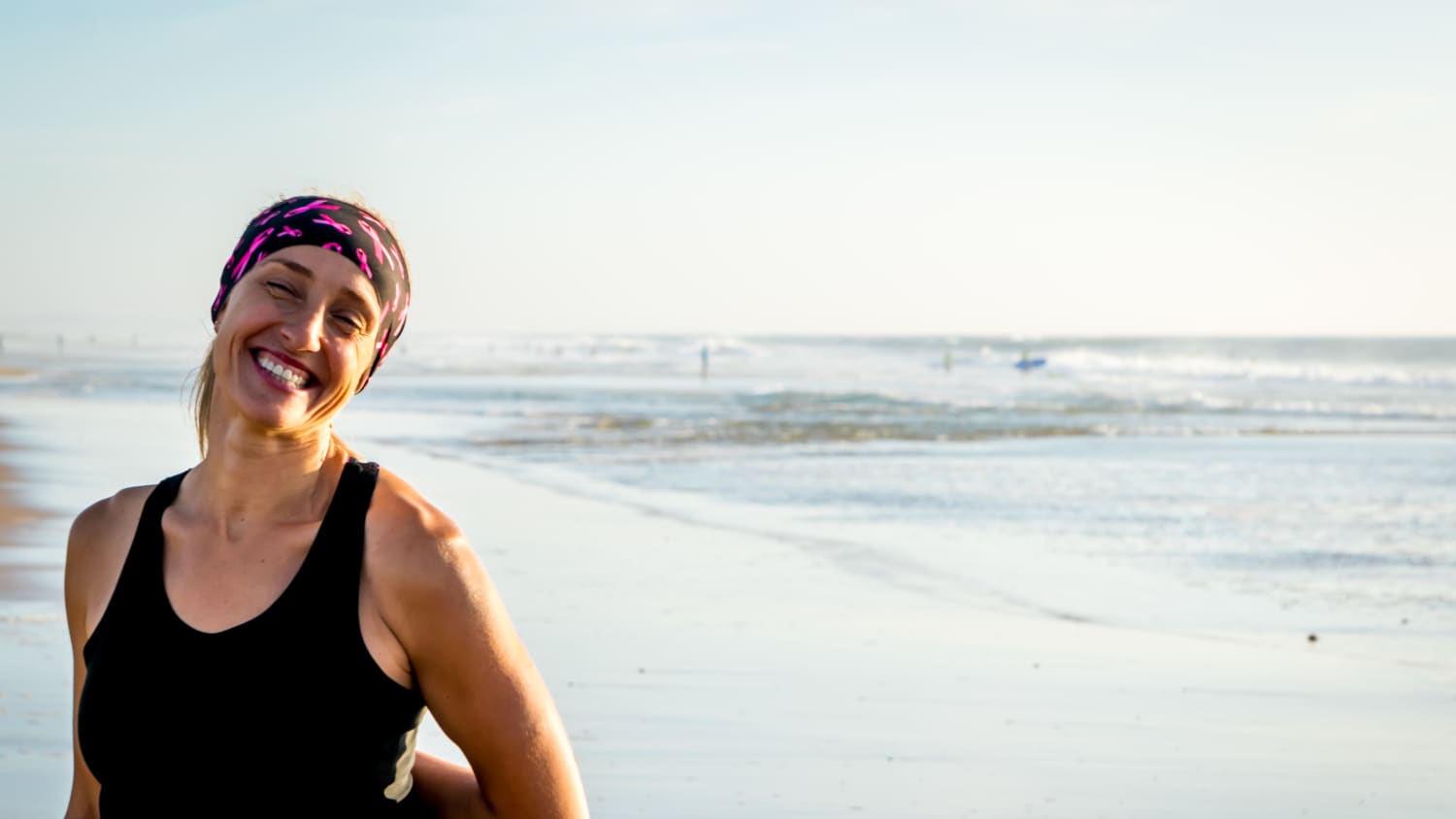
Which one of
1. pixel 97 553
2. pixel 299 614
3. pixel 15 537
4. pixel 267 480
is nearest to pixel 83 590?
pixel 97 553

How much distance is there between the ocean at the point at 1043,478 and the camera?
920 cm

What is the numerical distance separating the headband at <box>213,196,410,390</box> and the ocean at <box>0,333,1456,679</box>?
5.97 m

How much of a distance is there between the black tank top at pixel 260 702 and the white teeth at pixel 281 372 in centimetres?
14

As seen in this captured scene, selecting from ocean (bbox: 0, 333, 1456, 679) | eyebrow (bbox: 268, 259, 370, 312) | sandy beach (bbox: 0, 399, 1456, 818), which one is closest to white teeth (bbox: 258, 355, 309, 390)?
eyebrow (bbox: 268, 259, 370, 312)

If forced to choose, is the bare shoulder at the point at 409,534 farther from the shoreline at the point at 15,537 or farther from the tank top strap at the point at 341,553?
the shoreline at the point at 15,537

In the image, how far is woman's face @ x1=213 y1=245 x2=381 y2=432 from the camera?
2039 mm

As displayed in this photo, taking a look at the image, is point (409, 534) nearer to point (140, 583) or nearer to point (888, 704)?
point (140, 583)

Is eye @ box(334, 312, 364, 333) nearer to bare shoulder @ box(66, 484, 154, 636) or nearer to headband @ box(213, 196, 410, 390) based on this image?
headband @ box(213, 196, 410, 390)

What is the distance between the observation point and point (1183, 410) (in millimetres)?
33281

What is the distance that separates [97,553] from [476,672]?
0.63 metres

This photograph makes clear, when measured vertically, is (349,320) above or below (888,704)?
above

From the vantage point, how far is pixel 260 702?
1.94 m

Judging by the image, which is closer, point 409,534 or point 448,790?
point 409,534

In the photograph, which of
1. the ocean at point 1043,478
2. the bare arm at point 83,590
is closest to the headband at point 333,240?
the bare arm at point 83,590
